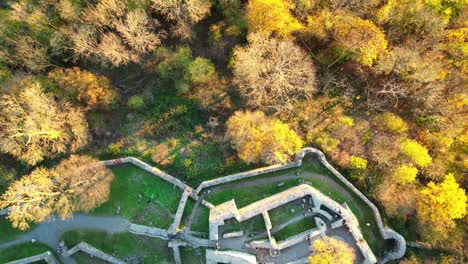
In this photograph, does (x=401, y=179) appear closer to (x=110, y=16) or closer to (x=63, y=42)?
(x=110, y=16)

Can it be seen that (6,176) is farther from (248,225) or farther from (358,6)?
(358,6)

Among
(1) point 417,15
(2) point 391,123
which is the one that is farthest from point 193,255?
(1) point 417,15

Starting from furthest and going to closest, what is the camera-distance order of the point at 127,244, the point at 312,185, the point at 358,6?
the point at 312,185 < the point at 358,6 < the point at 127,244

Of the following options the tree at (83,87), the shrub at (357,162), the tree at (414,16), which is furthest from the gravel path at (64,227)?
the tree at (414,16)

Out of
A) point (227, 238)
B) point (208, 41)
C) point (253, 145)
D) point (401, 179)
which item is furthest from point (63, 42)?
point (401, 179)

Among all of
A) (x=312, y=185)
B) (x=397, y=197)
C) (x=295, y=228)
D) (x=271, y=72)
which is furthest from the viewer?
(x=271, y=72)

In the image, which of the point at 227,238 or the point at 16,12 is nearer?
the point at 227,238
